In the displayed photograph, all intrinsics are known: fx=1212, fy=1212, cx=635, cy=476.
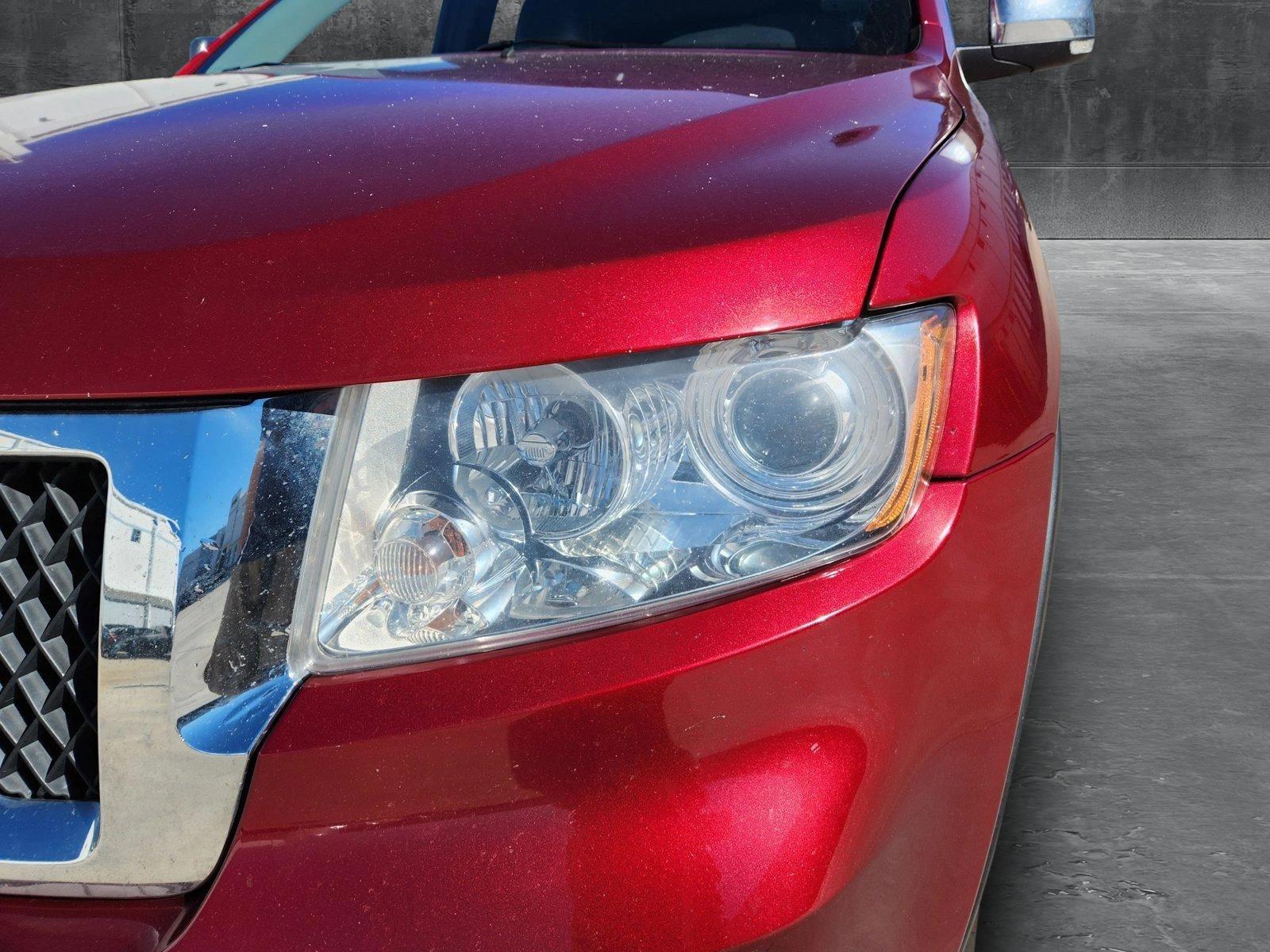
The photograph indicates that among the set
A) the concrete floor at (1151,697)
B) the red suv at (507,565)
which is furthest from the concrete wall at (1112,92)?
the red suv at (507,565)

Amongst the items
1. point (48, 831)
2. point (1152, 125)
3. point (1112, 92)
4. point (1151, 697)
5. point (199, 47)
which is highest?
point (199, 47)

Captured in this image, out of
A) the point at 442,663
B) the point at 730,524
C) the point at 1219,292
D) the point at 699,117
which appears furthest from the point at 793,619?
the point at 1219,292

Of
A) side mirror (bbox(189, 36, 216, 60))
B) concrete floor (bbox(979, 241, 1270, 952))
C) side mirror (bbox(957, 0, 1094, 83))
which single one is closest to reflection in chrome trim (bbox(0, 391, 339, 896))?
concrete floor (bbox(979, 241, 1270, 952))

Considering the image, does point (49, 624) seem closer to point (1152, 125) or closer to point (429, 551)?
point (429, 551)

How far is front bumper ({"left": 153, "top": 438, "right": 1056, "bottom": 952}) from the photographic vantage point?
2.34ft

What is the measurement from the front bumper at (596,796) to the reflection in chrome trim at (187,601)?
3 cm

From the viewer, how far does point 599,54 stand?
168 centimetres

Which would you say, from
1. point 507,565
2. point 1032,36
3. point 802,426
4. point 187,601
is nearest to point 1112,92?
point 1032,36

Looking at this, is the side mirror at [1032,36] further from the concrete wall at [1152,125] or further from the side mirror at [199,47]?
the concrete wall at [1152,125]

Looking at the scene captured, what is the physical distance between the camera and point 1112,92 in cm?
894

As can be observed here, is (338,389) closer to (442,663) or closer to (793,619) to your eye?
(442,663)

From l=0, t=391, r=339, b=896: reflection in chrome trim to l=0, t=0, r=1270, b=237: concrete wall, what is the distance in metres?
8.99

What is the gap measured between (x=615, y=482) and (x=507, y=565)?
9 cm

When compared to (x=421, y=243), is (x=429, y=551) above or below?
below
